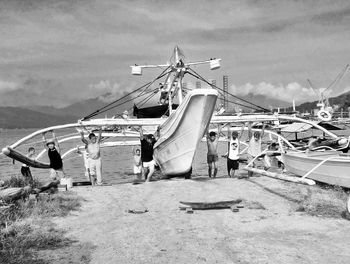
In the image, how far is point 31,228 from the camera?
241 inches

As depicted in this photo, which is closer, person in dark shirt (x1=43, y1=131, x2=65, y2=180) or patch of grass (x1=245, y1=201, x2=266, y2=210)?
patch of grass (x1=245, y1=201, x2=266, y2=210)

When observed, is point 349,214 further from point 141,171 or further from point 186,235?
point 141,171

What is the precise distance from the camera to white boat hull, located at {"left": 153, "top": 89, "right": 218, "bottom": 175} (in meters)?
10.8

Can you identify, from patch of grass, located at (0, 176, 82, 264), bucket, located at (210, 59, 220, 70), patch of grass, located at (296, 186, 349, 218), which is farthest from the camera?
bucket, located at (210, 59, 220, 70)

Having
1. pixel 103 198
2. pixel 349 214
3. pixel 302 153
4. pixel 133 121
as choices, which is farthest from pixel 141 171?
pixel 349 214

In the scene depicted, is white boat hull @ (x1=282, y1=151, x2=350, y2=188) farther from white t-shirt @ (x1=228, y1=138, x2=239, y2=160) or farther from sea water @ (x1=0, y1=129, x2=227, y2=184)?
sea water @ (x1=0, y1=129, x2=227, y2=184)

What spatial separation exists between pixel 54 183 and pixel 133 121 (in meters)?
3.82

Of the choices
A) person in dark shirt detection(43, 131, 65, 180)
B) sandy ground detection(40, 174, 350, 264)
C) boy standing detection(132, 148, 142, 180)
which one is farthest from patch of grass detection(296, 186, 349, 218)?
person in dark shirt detection(43, 131, 65, 180)

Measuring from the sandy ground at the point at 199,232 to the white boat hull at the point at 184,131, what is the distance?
2.64m

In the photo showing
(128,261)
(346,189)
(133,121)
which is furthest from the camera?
(133,121)

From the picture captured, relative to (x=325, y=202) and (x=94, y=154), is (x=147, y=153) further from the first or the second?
(x=325, y=202)

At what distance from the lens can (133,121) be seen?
39.2ft

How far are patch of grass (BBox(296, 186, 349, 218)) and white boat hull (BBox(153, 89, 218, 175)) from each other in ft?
12.2

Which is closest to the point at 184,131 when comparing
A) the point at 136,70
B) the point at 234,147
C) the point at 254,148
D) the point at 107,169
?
the point at 234,147
